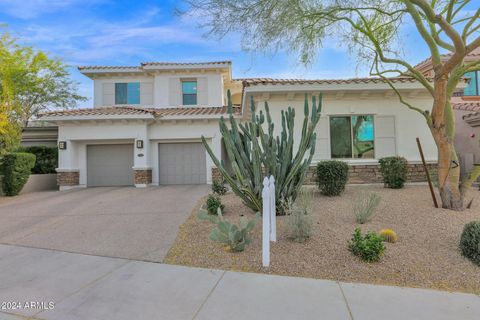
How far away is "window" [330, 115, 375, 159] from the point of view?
11.1m

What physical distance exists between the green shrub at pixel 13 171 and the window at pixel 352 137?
12523mm

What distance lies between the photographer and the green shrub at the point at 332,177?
8539 millimetres

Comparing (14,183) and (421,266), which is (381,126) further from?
(14,183)

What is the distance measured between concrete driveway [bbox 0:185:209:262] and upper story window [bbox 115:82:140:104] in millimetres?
7900

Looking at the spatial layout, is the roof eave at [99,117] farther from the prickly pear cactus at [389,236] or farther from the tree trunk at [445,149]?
the prickly pear cactus at [389,236]

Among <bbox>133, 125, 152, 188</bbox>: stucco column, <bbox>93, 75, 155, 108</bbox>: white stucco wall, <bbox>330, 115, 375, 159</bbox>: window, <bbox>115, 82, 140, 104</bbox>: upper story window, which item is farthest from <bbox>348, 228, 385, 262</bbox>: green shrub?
<bbox>115, 82, 140, 104</bbox>: upper story window

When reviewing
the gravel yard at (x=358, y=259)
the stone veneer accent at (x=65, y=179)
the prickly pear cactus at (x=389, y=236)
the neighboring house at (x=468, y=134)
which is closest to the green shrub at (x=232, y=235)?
the gravel yard at (x=358, y=259)

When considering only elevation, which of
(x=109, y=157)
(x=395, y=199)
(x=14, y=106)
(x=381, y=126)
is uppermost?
(x=14, y=106)

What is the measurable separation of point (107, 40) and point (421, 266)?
13.1 meters

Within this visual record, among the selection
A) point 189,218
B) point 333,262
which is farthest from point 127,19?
point 333,262

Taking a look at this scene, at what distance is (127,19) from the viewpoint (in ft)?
31.7

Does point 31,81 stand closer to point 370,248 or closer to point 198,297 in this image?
point 198,297

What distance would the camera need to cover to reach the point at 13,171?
12.0 metres

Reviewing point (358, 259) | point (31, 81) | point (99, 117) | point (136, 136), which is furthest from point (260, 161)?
point (31, 81)
